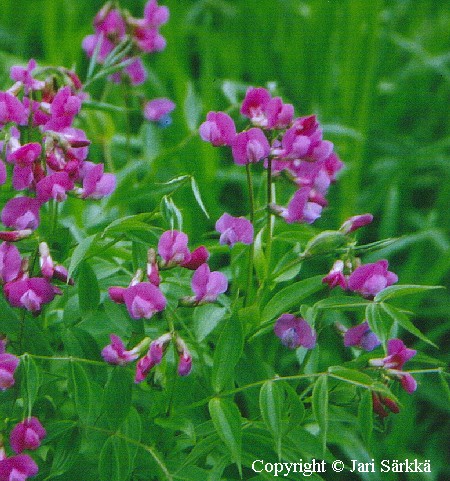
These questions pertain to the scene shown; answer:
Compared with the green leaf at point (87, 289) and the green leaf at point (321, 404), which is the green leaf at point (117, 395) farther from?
the green leaf at point (321, 404)

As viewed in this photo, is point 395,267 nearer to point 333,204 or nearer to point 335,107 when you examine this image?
point 333,204

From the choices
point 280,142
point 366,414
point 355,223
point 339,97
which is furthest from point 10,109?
point 339,97

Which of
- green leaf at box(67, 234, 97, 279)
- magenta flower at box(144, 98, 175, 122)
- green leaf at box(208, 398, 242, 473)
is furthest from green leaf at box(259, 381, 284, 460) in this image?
magenta flower at box(144, 98, 175, 122)

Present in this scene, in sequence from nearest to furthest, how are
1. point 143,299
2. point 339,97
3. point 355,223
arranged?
point 143,299 < point 355,223 < point 339,97

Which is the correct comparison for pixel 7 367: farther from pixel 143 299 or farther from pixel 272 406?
pixel 272 406

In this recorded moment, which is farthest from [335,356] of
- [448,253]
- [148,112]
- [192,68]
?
[192,68]

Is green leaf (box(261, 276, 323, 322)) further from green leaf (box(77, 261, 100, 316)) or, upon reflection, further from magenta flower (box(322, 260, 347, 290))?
→ green leaf (box(77, 261, 100, 316))

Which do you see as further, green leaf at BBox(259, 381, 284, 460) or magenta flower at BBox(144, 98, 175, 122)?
magenta flower at BBox(144, 98, 175, 122)
